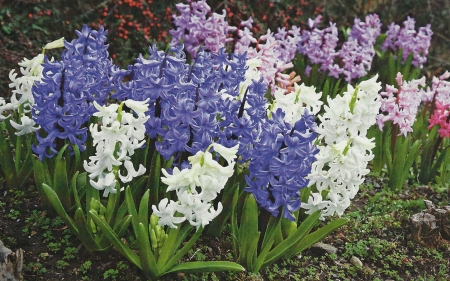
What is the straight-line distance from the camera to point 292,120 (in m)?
3.19

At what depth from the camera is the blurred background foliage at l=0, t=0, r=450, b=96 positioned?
595 centimetres

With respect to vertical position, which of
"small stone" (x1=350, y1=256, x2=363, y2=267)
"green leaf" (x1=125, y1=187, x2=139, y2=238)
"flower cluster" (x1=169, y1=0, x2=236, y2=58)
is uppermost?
"flower cluster" (x1=169, y1=0, x2=236, y2=58)

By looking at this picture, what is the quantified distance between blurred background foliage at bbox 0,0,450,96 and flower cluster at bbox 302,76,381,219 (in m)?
3.64

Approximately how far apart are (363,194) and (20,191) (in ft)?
8.39

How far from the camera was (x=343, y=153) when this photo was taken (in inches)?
115

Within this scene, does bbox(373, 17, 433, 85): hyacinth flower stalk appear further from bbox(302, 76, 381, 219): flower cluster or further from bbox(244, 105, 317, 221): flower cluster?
bbox(244, 105, 317, 221): flower cluster

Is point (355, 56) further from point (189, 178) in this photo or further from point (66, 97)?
point (189, 178)

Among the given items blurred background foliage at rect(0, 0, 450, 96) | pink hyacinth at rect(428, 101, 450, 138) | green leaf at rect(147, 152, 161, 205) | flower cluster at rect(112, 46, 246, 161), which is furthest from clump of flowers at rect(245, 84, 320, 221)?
blurred background foliage at rect(0, 0, 450, 96)

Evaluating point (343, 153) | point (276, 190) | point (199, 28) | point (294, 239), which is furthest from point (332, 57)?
point (276, 190)

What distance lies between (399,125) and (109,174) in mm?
2720

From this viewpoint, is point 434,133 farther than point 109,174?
Yes

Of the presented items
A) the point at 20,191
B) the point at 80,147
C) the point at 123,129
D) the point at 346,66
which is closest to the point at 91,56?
the point at 80,147

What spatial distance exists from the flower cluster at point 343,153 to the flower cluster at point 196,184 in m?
0.69

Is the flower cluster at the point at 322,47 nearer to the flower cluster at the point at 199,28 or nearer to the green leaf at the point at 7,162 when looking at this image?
the flower cluster at the point at 199,28
